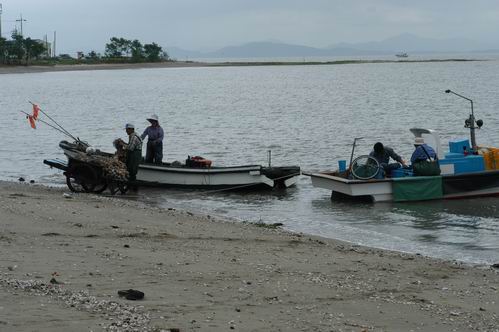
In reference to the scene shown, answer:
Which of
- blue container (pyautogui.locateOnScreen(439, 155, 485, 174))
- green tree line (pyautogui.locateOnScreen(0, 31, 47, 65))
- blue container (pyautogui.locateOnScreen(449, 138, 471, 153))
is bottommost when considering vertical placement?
blue container (pyautogui.locateOnScreen(439, 155, 485, 174))

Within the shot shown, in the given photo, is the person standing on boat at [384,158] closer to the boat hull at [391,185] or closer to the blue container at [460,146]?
the boat hull at [391,185]

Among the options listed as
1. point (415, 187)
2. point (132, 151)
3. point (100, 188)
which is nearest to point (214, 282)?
point (132, 151)

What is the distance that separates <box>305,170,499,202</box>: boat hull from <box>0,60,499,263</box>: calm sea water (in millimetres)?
277

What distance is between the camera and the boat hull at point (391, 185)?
18.2 meters

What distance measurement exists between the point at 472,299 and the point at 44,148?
82.5 feet

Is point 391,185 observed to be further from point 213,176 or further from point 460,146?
point 213,176

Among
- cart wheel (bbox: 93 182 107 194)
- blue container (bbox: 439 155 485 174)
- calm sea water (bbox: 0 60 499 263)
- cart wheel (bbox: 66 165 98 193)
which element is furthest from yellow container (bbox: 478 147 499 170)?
cart wheel (bbox: 66 165 98 193)

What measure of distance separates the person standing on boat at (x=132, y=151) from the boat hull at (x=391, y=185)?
426cm

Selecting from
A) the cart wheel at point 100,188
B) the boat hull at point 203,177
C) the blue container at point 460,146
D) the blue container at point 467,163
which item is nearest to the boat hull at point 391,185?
the blue container at point 467,163

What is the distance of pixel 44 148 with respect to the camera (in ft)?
103

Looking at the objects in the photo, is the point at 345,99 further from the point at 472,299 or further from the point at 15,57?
the point at 15,57

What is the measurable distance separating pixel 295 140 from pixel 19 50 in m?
101

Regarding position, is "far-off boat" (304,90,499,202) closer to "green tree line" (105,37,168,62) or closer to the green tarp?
the green tarp

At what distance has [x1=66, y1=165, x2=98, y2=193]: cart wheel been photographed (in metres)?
18.2
